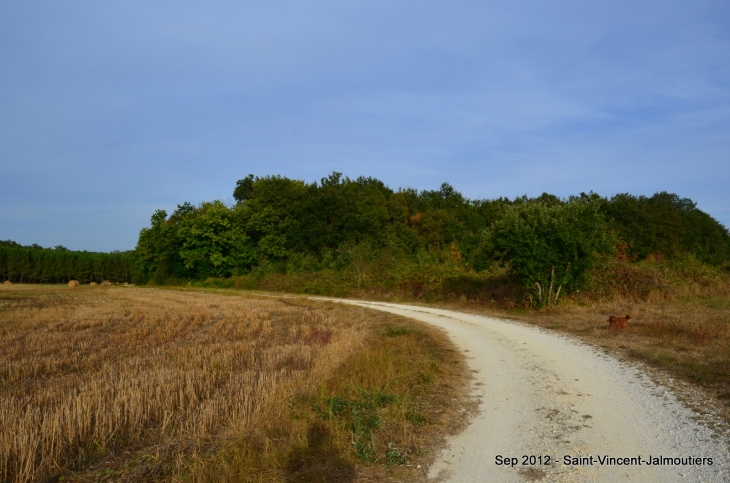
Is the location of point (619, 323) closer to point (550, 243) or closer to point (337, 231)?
point (550, 243)

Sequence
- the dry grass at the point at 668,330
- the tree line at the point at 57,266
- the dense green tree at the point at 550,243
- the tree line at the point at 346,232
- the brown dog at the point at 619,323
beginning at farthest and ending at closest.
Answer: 1. the tree line at the point at 57,266
2. the tree line at the point at 346,232
3. the dense green tree at the point at 550,243
4. the brown dog at the point at 619,323
5. the dry grass at the point at 668,330

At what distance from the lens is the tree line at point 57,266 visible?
98.1m

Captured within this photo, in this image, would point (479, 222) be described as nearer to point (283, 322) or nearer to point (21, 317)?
point (283, 322)

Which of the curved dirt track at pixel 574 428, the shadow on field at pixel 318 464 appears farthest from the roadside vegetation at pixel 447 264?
the curved dirt track at pixel 574 428

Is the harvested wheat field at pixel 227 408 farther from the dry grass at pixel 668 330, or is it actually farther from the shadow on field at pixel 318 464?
the dry grass at pixel 668 330

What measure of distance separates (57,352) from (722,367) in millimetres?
16000

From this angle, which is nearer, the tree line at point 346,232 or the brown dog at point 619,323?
the brown dog at point 619,323

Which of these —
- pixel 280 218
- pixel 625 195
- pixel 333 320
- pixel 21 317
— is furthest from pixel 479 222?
pixel 21 317

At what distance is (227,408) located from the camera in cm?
811

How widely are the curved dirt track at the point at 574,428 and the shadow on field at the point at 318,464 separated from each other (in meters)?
1.06

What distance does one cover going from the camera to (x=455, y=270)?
38250mm

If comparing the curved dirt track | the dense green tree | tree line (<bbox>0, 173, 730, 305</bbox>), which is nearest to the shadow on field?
the curved dirt track

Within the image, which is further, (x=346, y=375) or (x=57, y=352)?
(x=57, y=352)

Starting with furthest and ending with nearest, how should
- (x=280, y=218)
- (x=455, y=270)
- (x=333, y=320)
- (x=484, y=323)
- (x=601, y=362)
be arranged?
(x=280, y=218)
(x=455, y=270)
(x=333, y=320)
(x=484, y=323)
(x=601, y=362)
